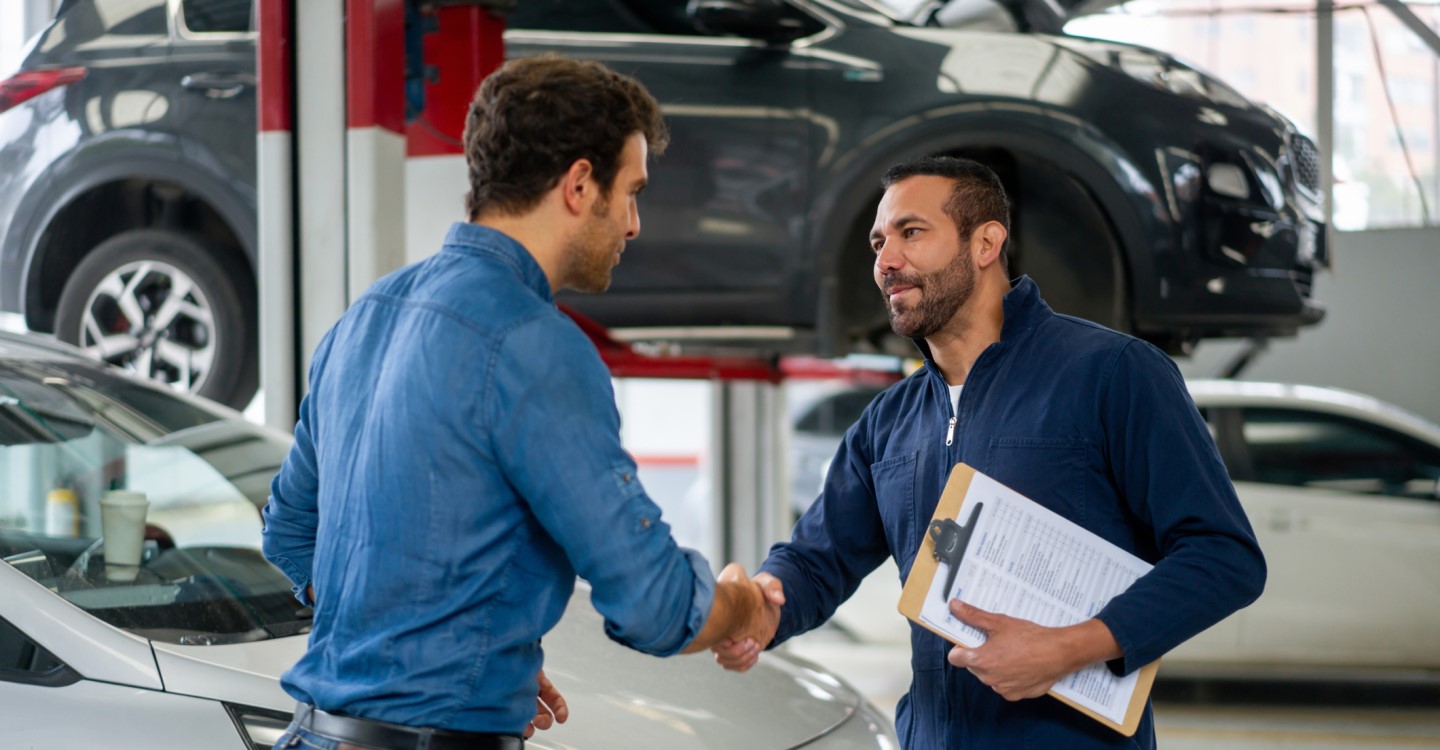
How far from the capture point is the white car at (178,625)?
1.82m

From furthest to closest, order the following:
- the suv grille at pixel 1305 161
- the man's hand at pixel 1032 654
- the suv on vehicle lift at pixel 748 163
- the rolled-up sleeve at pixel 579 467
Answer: the suv grille at pixel 1305 161
the suv on vehicle lift at pixel 748 163
the man's hand at pixel 1032 654
the rolled-up sleeve at pixel 579 467

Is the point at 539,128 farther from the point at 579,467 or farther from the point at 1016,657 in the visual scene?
the point at 1016,657

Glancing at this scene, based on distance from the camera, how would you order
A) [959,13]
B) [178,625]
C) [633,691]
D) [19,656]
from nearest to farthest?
1. [19,656]
2. [178,625]
3. [633,691]
4. [959,13]

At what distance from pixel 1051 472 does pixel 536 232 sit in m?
0.78

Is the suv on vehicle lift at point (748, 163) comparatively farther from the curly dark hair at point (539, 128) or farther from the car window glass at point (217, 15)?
the curly dark hair at point (539, 128)

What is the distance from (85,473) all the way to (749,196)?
6.92 feet

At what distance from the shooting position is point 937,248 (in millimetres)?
1874

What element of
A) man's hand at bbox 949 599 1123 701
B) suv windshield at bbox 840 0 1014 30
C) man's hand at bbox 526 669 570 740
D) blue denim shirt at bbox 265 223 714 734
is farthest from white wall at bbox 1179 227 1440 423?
blue denim shirt at bbox 265 223 714 734

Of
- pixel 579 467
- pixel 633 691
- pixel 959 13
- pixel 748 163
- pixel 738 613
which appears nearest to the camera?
pixel 579 467

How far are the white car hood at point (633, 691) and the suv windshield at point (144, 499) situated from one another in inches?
5.2

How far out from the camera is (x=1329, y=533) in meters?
5.10

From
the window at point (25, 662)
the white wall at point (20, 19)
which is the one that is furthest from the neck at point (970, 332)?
the white wall at point (20, 19)

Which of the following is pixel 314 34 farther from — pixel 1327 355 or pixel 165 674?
pixel 1327 355

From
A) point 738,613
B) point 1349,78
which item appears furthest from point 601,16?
point 1349,78
